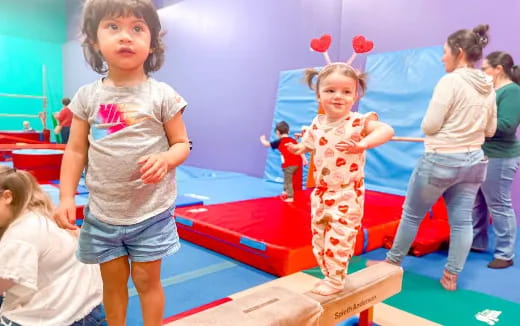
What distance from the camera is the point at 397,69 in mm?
4793

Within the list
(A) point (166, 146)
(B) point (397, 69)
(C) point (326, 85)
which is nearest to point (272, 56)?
(B) point (397, 69)

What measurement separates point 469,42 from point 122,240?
200 centimetres

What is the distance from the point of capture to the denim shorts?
113cm

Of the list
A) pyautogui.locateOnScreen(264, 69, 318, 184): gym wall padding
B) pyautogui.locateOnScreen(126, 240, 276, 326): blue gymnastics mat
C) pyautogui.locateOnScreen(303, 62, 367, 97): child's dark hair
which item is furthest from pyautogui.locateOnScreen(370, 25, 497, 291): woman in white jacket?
pyautogui.locateOnScreen(264, 69, 318, 184): gym wall padding

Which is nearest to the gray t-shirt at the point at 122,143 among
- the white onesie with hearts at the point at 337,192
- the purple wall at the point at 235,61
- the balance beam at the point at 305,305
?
the balance beam at the point at 305,305

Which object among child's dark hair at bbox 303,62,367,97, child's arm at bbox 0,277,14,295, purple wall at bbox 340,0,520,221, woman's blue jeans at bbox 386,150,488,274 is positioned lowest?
child's arm at bbox 0,277,14,295

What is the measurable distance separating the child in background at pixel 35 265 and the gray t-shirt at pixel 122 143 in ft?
1.64

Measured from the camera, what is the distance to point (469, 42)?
83.9 inches

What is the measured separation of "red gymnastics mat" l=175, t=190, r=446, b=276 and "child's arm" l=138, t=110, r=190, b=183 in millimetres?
1380

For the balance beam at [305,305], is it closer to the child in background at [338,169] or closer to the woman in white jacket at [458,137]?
the child in background at [338,169]

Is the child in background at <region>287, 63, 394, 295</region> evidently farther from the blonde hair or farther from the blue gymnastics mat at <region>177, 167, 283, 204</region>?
the blue gymnastics mat at <region>177, 167, 283, 204</region>

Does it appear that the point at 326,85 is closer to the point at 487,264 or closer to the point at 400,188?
the point at 487,264

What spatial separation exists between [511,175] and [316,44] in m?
1.81

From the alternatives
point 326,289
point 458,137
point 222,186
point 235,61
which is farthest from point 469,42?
point 235,61
